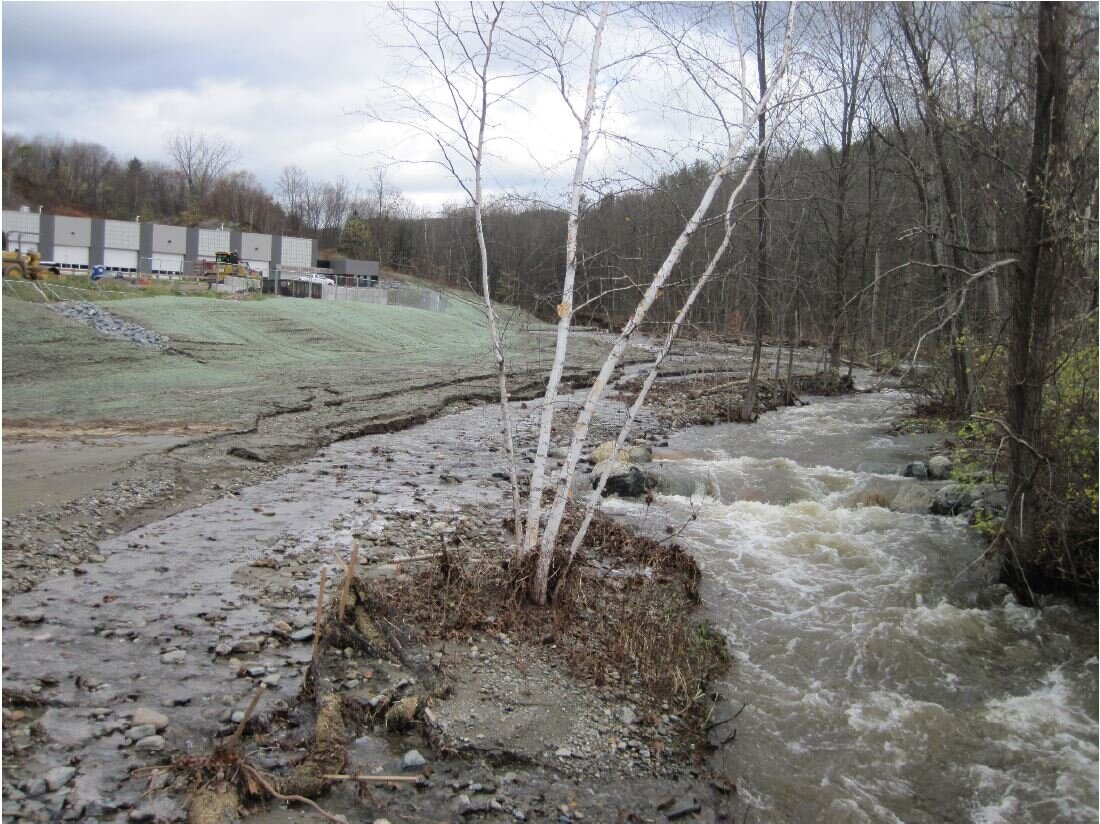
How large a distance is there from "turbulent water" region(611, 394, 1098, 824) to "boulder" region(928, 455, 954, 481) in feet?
5.74

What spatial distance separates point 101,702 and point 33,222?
58.1 metres

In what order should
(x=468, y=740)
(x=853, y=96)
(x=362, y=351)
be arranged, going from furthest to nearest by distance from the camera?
(x=362, y=351) → (x=853, y=96) → (x=468, y=740)

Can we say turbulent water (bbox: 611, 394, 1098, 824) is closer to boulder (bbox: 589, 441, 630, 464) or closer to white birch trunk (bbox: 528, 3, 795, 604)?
white birch trunk (bbox: 528, 3, 795, 604)

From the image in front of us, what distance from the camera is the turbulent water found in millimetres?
5086

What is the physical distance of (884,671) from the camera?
6.67 meters

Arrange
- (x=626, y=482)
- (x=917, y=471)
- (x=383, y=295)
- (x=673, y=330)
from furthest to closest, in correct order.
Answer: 1. (x=383, y=295)
2. (x=917, y=471)
3. (x=626, y=482)
4. (x=673, y=330)

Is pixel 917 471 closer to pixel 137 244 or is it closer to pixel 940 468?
pixel 940 468

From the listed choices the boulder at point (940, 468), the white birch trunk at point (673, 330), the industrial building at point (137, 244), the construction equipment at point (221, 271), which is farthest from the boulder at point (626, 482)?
the industrial building at point (137, 244)

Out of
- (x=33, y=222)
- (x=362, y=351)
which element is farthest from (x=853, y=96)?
(x=33, y=222)

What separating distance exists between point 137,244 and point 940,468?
59022 millimetres

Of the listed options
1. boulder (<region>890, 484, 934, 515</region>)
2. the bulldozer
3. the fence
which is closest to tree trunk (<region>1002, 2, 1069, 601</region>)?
boulder (<region>890, 484, 934, 515</region>)

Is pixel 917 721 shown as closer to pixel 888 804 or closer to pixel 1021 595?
pixel 888 804

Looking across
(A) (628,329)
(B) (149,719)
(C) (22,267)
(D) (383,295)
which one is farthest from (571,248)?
(D) (383,295)

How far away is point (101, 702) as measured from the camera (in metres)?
4.93
